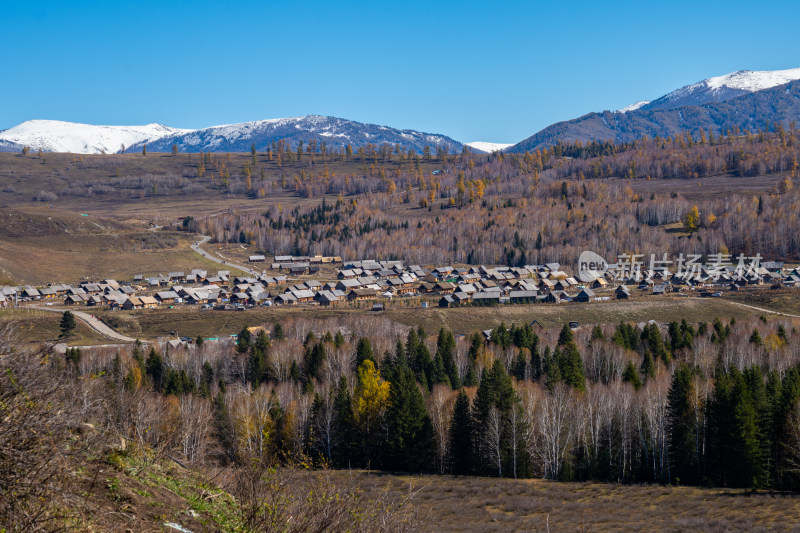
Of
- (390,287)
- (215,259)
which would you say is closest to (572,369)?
(390,287)

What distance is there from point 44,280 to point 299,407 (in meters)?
86.9

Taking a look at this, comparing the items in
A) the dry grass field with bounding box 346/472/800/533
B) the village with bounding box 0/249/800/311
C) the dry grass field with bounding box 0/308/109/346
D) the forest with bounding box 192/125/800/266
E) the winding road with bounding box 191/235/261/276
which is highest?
the forest with bounding box 192/125/800/266

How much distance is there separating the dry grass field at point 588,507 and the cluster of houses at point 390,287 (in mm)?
58519

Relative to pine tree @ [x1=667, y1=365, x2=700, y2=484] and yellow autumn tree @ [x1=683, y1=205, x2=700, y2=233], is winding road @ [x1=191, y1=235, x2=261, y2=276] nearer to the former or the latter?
yellow autumn tree @ [x1=683, y1=205, x2=700, y2=233]

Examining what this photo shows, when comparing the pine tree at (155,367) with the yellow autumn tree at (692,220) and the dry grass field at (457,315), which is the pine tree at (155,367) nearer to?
the dry grass field at (457,315)

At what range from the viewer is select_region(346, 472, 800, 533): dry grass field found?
25250 mm

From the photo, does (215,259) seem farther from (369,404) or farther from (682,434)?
(682,434)

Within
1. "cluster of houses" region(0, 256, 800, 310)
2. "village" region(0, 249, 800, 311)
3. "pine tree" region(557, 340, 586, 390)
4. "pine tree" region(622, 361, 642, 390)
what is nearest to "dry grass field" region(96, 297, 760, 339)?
"village" region(0, 249, 800, 311)

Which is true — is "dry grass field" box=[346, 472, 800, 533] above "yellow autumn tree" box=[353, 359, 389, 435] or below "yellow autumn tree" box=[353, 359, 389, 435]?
below

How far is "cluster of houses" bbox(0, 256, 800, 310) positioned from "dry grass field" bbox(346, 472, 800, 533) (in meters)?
58.5

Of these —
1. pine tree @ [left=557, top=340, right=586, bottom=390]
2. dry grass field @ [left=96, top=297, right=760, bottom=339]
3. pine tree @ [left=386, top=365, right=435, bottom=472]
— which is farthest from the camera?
dry grass field @ [left=96, top=297, right=760, bottom=339]

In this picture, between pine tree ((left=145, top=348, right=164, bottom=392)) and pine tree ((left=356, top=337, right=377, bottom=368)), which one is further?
pine tree ((left=356, top=337, right=377, bottom=368))

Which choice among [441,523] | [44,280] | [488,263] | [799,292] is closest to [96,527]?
[441,523]

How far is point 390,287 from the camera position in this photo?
11294 cm
